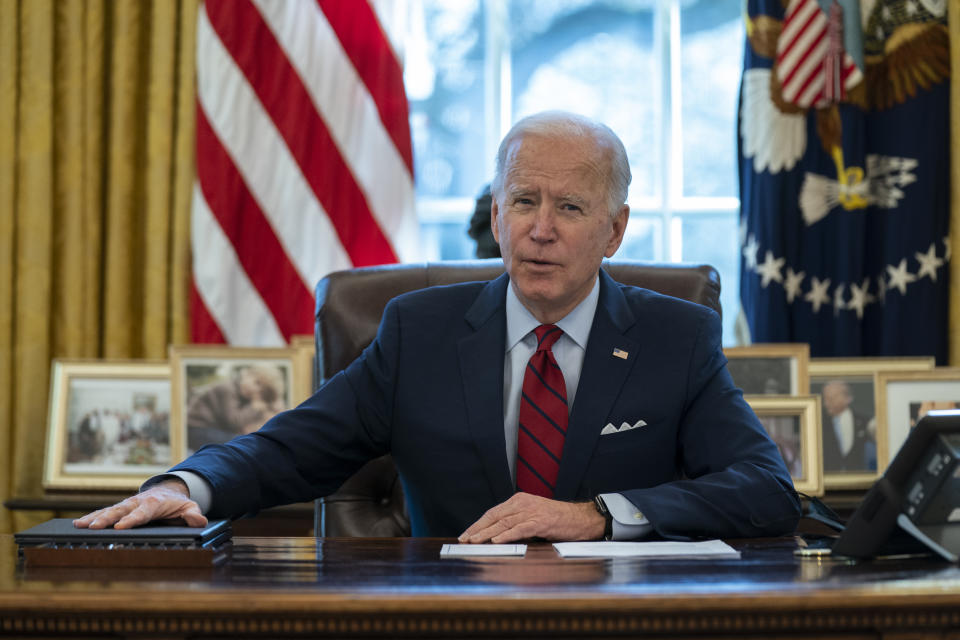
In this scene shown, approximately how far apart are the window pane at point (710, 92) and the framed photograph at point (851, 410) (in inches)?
31.5

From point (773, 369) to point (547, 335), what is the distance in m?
1.13

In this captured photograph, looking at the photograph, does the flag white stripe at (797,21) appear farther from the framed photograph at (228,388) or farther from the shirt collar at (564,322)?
the framed photograph at (228,388)

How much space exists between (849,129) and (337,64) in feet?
5.15

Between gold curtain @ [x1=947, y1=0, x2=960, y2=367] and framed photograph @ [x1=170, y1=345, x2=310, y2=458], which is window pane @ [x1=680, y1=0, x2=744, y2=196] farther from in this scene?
framed photograph @ [x1=170, y1=345, x2=310, y2=458]

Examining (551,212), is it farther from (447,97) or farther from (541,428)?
(447,97)

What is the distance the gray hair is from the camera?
72.8 inches

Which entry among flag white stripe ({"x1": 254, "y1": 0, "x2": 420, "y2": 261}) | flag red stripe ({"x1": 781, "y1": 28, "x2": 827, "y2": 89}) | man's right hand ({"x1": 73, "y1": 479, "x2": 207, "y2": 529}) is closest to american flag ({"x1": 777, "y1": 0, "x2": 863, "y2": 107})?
flag red stripe ({"x1": 781, "y1": 28, "x2": 827, "y2": 89})

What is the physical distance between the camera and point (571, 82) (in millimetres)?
3322

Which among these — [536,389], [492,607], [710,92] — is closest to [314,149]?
[710,92]

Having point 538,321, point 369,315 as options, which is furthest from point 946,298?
point 369,315

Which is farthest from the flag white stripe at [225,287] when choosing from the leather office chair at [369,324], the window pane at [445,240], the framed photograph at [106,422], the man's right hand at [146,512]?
the man's right hand at [146,512]

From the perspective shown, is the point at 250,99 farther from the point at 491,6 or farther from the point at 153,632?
the point at 153,632

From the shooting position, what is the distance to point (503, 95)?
10.9 feet

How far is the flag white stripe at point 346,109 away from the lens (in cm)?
309
